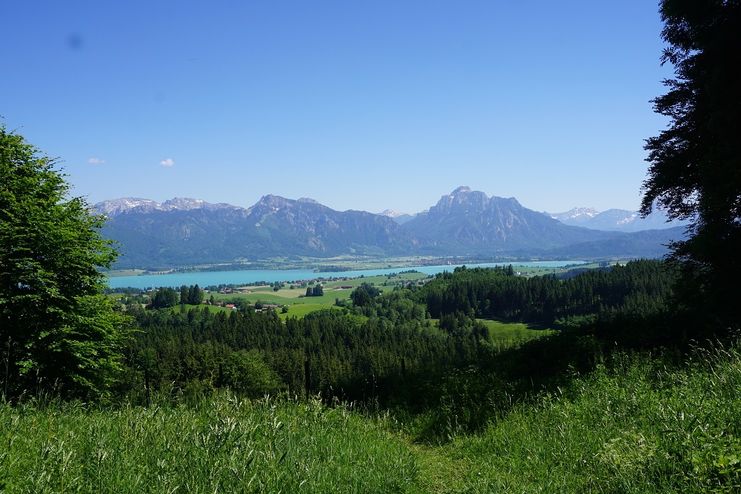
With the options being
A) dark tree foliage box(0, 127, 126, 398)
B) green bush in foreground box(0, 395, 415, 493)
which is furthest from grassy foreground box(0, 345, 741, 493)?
dark tree foliage box(0, 127, 126, 398)

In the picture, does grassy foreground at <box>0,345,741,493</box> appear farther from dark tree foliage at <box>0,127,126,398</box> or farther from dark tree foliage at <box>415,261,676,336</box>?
dark tree foliage at <box>415,261,676,336</box>

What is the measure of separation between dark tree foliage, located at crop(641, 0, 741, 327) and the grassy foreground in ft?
18.9

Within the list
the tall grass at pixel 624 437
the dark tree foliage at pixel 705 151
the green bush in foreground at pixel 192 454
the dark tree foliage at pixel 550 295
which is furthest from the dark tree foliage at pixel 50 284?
the dark tree foliage at pixel 550 295

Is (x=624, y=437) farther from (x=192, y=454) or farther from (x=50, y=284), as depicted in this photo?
(x=50, y=284)

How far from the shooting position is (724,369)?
6.27 m

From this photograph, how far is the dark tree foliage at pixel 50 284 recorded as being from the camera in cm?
1505

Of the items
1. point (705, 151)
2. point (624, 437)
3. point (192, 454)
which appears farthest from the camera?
point (705, 151)

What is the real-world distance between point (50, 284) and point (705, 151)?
72.7 feet

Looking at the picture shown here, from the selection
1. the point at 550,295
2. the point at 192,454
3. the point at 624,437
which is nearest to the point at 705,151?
the point at 624,437

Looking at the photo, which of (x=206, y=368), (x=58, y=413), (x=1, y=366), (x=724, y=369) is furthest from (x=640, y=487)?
(x=206, y=368)

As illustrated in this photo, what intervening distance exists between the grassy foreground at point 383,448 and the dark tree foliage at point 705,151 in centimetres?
577

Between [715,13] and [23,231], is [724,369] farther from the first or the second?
[23,231]

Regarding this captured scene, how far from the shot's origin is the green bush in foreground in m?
3.76

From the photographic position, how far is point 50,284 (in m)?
16.2
